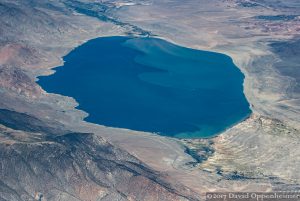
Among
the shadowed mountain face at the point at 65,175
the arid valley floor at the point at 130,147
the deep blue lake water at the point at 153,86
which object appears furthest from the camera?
the deep blue lake water at the point at 153,86

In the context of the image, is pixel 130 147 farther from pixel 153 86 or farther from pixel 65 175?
pixel 153 86

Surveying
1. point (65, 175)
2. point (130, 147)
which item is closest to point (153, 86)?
point (130, 147)

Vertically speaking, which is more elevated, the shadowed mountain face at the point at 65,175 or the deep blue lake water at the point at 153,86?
the shadowed mountain face at the point at 65,175

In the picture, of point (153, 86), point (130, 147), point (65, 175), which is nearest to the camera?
point (65, 175)

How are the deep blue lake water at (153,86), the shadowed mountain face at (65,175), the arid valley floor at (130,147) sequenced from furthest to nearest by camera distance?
the deep blue lake water at (153,86), the arid valley floor at (130,147), the shadowed mountain face at (65,175)

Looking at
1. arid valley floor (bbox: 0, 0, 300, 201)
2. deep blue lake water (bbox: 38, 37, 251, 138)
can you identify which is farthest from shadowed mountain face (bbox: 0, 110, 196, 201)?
deep blue lake water (bbox: 38, 37, 251, 138)

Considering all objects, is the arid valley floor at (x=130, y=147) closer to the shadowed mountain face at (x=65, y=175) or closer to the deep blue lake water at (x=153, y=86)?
the shadowed mountain face at (x=65, y=175)

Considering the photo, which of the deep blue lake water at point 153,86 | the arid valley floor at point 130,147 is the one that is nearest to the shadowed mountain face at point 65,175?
the arid valley floor at point 130,147

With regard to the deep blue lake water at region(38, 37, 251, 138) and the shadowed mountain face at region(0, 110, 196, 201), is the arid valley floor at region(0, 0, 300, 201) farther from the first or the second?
the deep blue lake water at region(38, 37, 251, 138)
